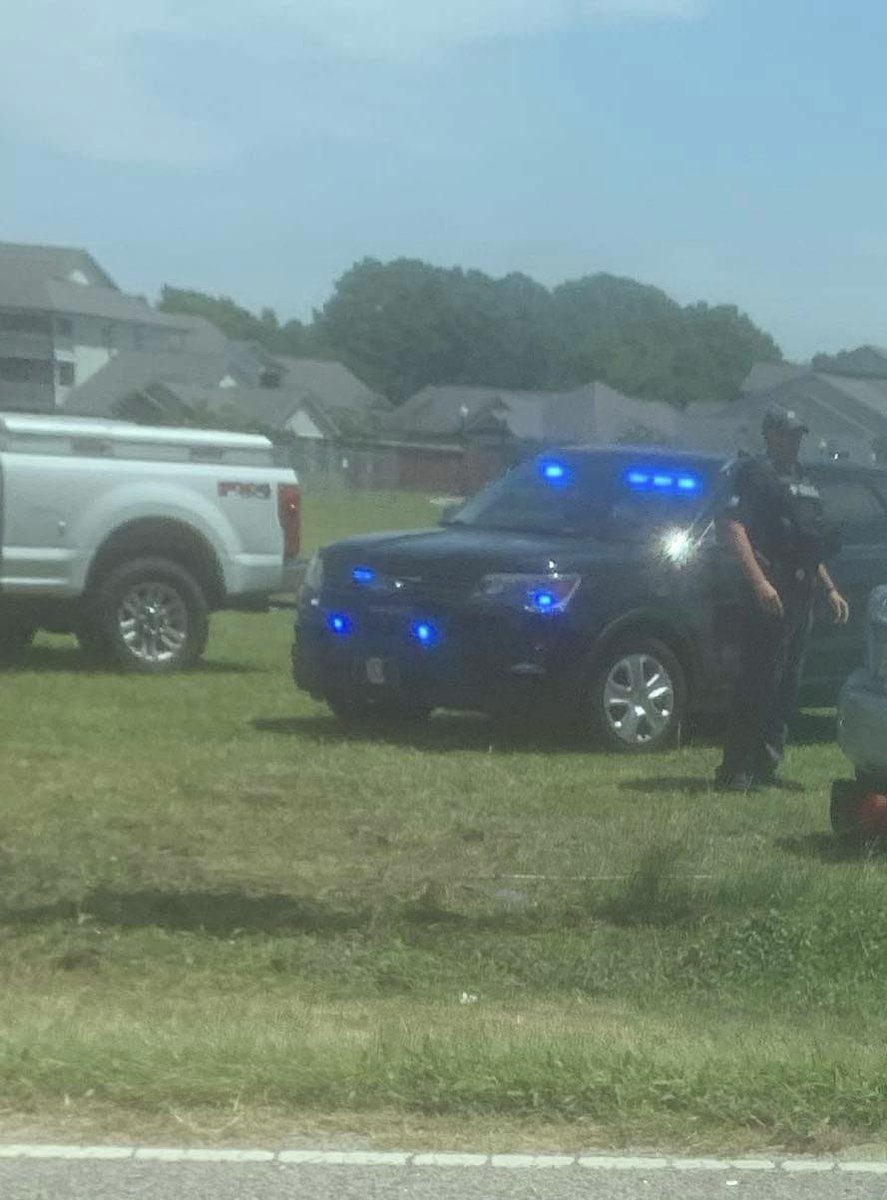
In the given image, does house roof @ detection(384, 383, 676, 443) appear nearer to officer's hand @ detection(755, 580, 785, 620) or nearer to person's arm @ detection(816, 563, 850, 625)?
person's arm @ detection(816, 563, 850, 625)

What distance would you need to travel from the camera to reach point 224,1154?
5.55 metres

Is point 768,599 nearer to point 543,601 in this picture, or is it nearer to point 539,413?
point 543,601

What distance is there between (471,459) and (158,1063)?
1597 centimetres

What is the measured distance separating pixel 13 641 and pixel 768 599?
824 cm

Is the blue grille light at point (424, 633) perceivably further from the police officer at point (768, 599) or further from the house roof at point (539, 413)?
the house roof at point (539, 413)

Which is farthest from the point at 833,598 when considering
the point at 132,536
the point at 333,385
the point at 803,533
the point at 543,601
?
the point at 333,385

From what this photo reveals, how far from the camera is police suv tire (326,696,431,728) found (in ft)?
43.2

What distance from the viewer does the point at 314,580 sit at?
13.3 meters

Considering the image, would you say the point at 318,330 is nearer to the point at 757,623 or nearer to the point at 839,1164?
the point at 757,623

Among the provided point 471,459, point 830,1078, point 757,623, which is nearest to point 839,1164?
point 830,1078

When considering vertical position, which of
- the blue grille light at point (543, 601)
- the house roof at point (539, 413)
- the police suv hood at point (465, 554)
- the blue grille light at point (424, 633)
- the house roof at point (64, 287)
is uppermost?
the house roof at point (64, 287)

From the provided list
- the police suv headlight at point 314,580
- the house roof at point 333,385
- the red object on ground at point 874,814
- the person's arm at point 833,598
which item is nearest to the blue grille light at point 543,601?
the police suv headlight at point 314,580

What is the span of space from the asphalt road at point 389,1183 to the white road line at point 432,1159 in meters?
0.03

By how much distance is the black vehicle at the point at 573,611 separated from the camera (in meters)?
12.4
